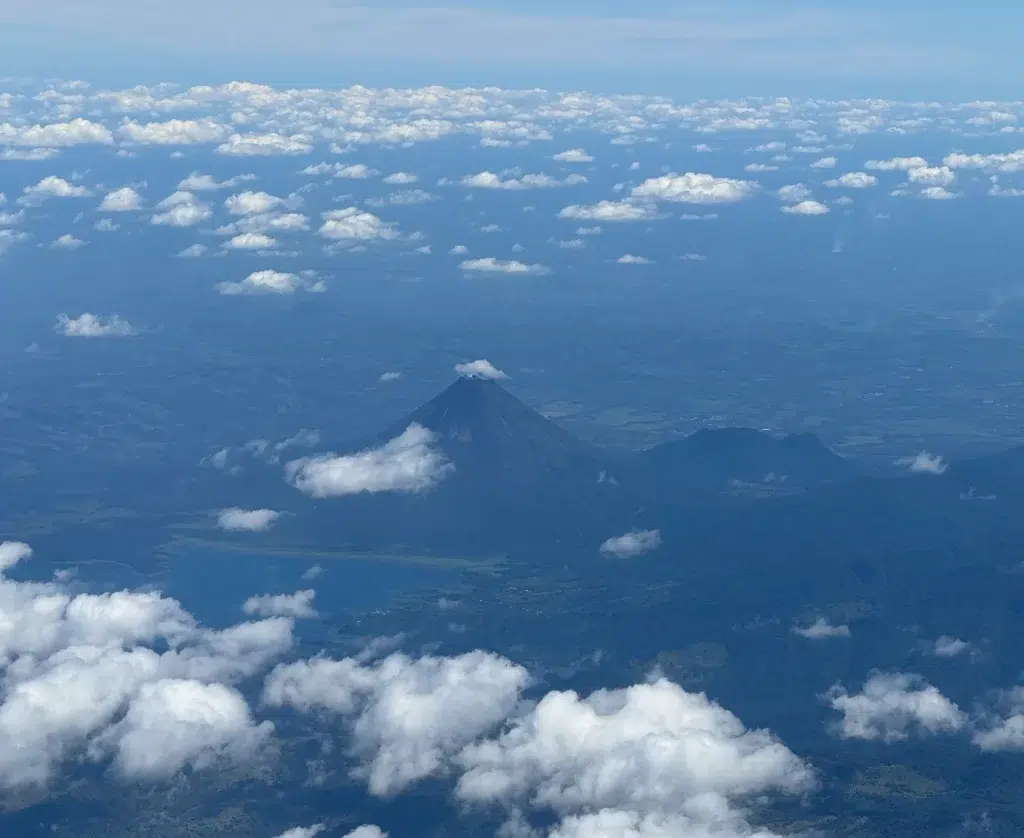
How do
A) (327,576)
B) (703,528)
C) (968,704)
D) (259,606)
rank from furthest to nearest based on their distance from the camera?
(703,528), (327,576), (259,606), (968,704)

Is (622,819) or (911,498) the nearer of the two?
(622,819)

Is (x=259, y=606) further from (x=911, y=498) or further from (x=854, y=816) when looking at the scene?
(x=911, y=498)

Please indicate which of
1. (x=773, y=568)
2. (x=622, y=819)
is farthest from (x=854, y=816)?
(x=773, y=568)

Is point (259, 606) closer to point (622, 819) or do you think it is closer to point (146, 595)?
point (146, 595)

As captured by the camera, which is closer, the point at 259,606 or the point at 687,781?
the point at 687,781

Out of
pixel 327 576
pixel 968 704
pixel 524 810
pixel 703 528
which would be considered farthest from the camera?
pixel 703 528

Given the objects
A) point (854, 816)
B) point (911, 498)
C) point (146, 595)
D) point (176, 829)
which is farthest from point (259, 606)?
point (911, 498)

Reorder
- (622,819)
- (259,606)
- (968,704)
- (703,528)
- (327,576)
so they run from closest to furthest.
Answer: (622,819)
(968,704)
(259,606)
(327,576)
(703,528)

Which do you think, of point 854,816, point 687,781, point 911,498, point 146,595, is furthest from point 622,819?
point 911,498

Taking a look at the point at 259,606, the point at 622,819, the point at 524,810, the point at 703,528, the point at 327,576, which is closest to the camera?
the point at 622,819
